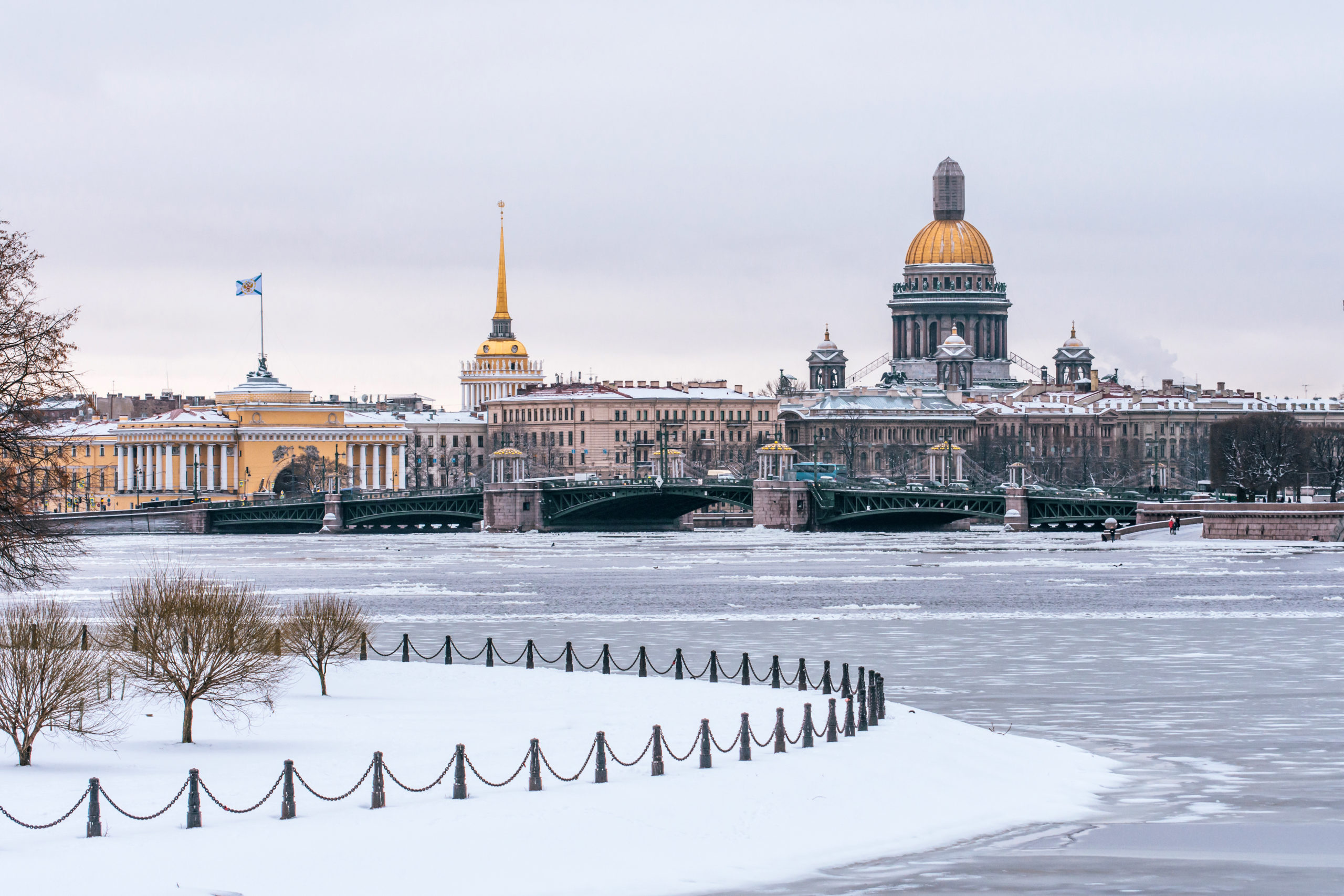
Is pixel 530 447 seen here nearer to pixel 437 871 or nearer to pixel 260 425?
pixel 260 425

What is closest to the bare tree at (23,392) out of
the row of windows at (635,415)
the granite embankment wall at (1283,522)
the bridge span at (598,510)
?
the granite embankment wall at (1283,522)

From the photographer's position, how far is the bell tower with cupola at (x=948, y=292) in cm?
17262

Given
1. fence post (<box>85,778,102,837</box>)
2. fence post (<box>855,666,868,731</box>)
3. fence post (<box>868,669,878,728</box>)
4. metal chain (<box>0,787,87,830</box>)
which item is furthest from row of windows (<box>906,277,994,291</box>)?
fence post (<box>85,778,102,837</box>)

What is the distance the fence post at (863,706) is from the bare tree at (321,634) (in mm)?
5232

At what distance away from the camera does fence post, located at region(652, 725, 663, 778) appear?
57.0 feet

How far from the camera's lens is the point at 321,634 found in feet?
76.7

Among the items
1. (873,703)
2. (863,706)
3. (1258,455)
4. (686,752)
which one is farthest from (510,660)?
(1258,455)

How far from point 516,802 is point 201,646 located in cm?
411

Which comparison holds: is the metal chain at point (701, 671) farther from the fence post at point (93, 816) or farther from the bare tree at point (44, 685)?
the fence post at point (93, 816)

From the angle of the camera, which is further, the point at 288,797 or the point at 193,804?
the point at 288,797

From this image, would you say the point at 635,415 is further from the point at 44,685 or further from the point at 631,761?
the point at 44,685

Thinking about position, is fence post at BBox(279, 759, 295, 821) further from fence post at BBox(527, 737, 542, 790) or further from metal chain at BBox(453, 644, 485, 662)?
metal chain at BBox(453, 644, 485, 662)

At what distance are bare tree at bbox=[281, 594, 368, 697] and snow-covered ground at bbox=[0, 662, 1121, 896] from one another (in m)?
1.02

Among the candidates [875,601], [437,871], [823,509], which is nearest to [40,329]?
[437,871]
